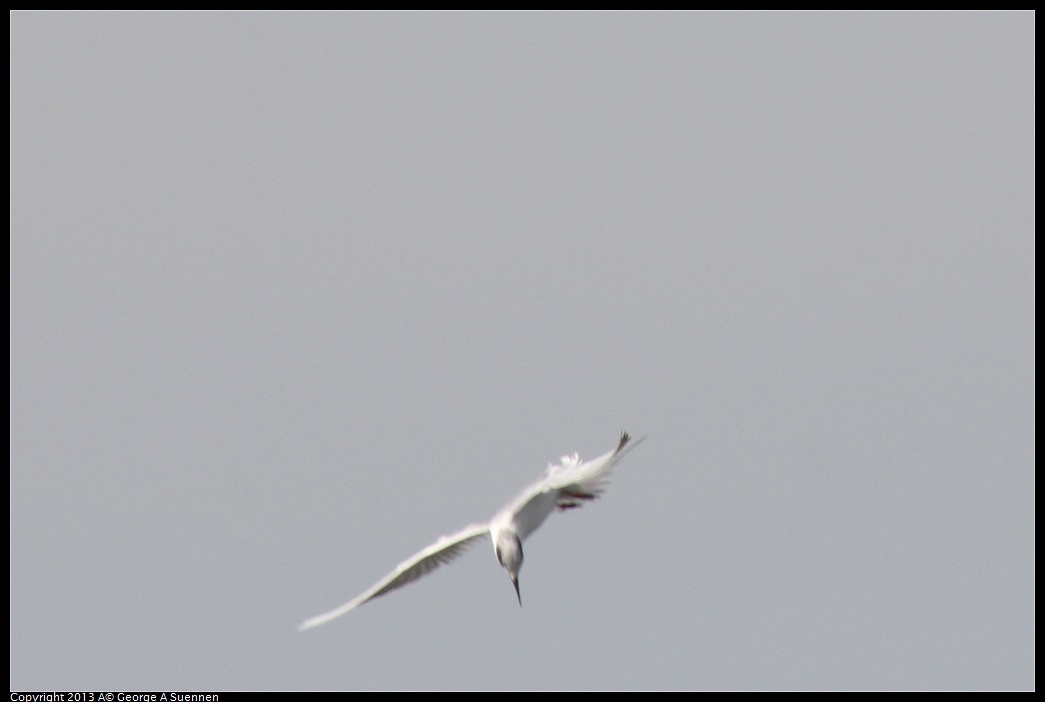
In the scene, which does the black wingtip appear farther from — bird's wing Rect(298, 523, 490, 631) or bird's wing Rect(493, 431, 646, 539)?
bird's wing Rect(298, 523, 490, 631)

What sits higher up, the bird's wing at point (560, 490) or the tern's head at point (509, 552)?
the bird's wing at point (560, 490)

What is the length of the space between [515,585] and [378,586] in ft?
9.66

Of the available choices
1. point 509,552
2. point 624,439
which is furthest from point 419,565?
point 624,439

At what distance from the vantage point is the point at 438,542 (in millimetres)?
22859

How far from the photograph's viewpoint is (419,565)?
23.4 m

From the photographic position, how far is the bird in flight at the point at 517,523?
72.1ft

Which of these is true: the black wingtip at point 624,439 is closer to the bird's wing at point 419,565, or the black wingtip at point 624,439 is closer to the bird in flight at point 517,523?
the bird in flight at point 517,523

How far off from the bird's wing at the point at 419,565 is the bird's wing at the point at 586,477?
1713mm

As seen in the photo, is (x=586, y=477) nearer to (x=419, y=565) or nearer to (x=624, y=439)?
(x=624, y=439)

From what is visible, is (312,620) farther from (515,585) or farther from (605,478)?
(605,478)

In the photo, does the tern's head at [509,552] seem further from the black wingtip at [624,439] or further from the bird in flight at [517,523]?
the black wingtip at [624,439]

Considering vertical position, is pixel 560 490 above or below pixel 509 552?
above

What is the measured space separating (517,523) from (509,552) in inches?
26.5

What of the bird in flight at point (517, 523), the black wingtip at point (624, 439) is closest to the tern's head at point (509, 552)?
the bird in flight at point (517, 523)
